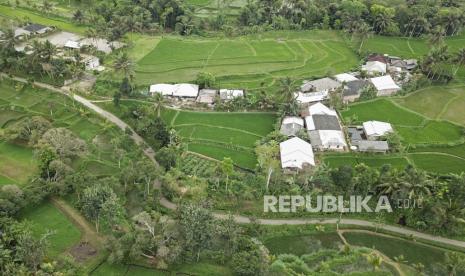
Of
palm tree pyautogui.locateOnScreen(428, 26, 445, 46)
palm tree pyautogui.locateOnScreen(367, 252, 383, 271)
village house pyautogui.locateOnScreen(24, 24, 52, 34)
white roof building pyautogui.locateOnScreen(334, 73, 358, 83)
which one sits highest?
palm tree pyautogui.locateOnScreen(428, 26, 445, 46)

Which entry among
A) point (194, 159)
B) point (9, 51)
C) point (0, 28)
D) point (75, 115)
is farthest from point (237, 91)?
point (0, 28)

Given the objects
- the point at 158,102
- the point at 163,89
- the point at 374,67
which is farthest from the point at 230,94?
the point at 374,67

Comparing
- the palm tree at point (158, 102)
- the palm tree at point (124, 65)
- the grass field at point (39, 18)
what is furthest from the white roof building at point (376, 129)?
the grass field at point (39, 18)

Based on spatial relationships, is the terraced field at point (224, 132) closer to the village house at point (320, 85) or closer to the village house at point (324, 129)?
the village house at point (324, 129)

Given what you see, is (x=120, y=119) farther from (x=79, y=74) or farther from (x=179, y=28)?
(x=179, y=28)

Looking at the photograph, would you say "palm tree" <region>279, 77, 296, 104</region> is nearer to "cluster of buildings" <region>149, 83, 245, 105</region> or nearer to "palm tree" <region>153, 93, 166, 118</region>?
"cluster of buildings" <region>149, 83, 245, 105</region>

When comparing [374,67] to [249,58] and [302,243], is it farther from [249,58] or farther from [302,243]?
[302,243]

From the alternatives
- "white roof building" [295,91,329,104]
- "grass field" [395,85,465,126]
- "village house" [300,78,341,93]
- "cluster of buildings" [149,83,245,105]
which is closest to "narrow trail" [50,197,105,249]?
"cluster of buildings" [149,83,245,105]
